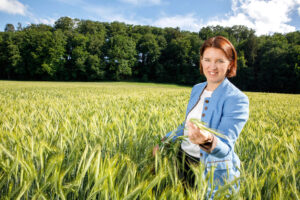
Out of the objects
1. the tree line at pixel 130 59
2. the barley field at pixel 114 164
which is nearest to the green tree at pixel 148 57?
the tree line at pixel 130 59

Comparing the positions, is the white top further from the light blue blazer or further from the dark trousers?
the light blue blazer

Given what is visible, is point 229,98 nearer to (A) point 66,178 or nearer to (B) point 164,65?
(A) point 66,178

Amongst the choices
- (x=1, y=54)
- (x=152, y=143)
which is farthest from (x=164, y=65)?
(x=152, y=143)

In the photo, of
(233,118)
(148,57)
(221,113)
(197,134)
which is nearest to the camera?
(197,134)

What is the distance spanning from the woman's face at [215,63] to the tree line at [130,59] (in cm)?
3881

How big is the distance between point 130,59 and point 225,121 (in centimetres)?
4719

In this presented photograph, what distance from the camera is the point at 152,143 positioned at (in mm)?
1735

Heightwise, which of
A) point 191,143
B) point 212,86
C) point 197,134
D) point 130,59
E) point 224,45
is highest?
point 130,59

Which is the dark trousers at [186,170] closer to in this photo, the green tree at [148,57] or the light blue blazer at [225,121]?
the light blue blazer at [225,121]

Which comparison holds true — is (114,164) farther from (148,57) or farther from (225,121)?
(148,57)

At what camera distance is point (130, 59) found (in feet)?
153

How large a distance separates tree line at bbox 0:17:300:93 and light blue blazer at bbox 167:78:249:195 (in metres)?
38.9

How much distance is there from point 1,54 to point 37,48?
33.3ft

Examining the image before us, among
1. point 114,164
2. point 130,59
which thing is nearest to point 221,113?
point 114,164
